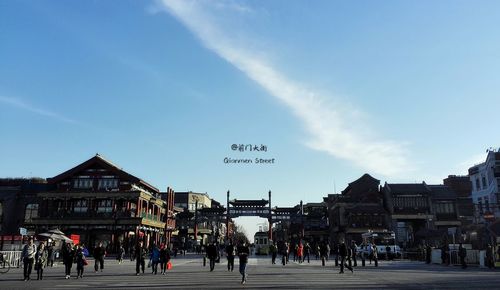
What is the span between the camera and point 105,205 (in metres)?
54.8

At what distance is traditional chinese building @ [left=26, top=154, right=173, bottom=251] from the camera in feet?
174

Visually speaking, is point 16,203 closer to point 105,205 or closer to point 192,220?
point 105,205

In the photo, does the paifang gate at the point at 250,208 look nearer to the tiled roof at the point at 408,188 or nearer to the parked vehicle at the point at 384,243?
the tiled roof at the point at 408,188

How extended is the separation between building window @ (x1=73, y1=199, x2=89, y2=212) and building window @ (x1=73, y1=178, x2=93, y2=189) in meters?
1.87

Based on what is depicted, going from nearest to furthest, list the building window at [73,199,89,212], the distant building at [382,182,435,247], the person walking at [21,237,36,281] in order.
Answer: the person walking at [21,237,36,281] → the building window at [73,199,89,212] → the distant building at [382,182,435,247]

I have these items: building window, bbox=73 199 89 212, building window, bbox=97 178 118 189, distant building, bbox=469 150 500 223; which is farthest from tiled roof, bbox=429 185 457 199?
building window, bbox=73 199 89 212

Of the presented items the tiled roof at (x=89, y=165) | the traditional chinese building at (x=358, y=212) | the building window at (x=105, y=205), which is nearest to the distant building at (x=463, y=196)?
the traditional chinese building at (x=358, y=212)

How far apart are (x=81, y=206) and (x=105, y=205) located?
3200mm

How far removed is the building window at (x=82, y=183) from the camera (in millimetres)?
55625

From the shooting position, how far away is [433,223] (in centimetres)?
6181

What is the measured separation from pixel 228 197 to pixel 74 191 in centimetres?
2657

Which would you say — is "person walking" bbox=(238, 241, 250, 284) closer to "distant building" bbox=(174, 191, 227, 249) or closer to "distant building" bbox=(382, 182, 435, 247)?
"distant building" bbox=(174, 191, 227, 249)

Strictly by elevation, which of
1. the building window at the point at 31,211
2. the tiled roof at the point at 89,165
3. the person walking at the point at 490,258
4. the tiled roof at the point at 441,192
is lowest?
the person walking at the point at 490,258


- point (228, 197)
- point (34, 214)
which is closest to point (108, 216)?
point (34, 214)
